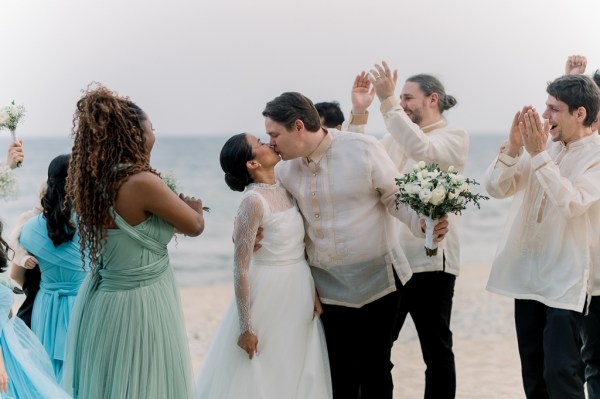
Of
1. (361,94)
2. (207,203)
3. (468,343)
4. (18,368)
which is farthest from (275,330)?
(207,203)

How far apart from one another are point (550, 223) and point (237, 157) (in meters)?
1.81

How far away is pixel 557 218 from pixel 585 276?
0.36 meters

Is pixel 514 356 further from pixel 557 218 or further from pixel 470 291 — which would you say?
pixel 470 291

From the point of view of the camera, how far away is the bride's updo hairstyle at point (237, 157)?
4867 mm

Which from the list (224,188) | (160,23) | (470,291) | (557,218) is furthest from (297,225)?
(160,23)

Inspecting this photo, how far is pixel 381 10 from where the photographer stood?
53.1 m

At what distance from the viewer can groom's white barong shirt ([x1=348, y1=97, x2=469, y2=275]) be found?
213 inches

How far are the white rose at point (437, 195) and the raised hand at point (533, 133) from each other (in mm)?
A: 608

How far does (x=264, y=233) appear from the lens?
4.93m

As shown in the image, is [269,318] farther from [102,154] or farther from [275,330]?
[102,154]

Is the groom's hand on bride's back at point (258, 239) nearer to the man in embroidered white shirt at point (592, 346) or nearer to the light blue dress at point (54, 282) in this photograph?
the light blue dress at point (54, 282)

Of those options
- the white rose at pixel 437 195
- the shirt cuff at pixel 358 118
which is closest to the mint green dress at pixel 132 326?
the white rose at pixel 437 195

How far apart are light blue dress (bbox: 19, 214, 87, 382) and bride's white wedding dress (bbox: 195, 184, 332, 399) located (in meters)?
1.12

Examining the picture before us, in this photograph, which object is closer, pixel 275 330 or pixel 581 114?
pixel 581 114
